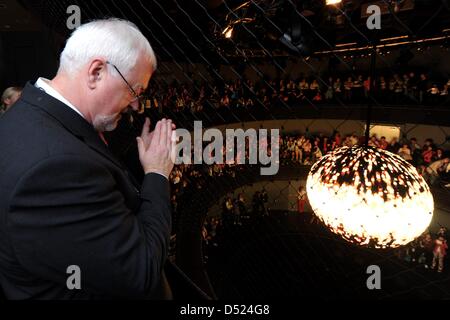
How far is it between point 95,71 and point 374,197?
0.71 metres

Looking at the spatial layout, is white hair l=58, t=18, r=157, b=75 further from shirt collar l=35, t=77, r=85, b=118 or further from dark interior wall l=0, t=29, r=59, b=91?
dark interior wall l=0, t=29, r=59, b=91

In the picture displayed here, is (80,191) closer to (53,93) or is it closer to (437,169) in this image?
(53,93)

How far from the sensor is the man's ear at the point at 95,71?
20.3 inches

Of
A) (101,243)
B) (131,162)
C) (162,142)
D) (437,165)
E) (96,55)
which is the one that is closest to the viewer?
(101,243)

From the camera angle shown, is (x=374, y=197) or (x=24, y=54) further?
(x=24, y=54)

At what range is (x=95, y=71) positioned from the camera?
1.70 feet

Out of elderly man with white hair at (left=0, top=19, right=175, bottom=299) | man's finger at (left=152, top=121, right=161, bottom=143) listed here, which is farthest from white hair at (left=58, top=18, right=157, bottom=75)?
man's finger at (left=152, top=121, right=161, bottom=143)

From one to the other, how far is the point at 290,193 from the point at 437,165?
9.56ft

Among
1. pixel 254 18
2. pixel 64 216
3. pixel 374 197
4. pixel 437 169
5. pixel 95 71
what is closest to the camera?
pixel 64 216

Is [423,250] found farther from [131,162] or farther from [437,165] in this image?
[131,162]

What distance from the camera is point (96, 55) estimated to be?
0.52m

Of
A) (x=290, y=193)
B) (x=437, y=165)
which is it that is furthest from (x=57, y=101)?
(x=290, y=193)

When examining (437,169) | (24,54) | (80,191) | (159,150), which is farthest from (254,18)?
(24,54)

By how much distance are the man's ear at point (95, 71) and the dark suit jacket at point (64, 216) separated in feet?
0.24
